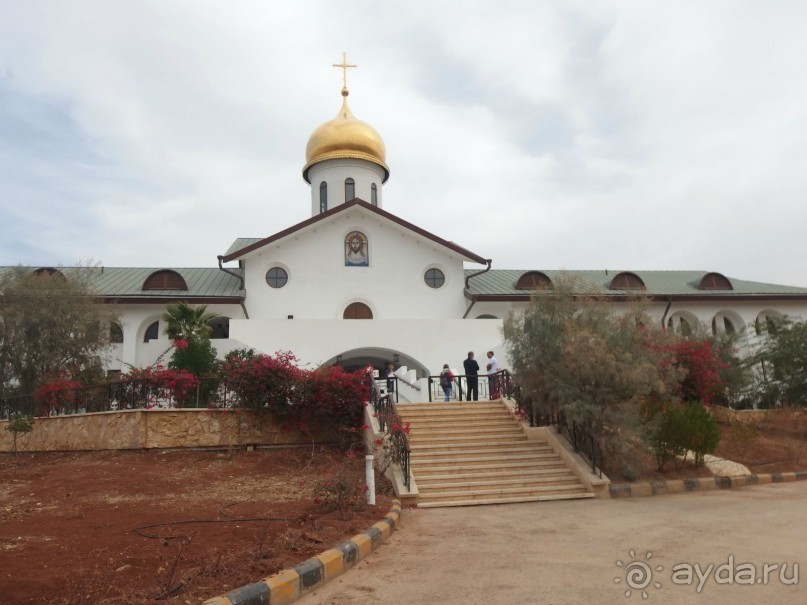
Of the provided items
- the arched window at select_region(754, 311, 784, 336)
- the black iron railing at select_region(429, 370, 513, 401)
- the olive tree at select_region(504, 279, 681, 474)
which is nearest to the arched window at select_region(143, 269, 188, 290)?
the black iron railing at select_region(429, 370, 513, 401)

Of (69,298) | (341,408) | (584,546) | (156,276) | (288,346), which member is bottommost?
(584,546)

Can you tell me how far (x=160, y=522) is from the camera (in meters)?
7.54

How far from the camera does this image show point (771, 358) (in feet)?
65.4

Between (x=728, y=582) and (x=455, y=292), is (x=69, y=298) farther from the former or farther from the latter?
(x=728, y=582)

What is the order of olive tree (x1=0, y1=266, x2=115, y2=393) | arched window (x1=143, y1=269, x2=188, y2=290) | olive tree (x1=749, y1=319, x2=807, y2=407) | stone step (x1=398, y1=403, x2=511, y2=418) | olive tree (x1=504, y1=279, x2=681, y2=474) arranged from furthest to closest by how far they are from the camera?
arched window (x1=143, y1=269, x2=188, y2=290) < olive tree (x1=749, y1=319, x2=807, y2=407) < olive tree (x1=0, y1=266, x2=115, y2=393) < stone step (x1=398, y1=403, x2=511, y2=418) < olive tree (x1=504, y1=279, x2=681, y2=474)

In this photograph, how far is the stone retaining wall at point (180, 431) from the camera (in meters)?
13.7

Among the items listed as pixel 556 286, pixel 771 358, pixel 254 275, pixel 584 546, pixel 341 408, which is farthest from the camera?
pixel 254 275

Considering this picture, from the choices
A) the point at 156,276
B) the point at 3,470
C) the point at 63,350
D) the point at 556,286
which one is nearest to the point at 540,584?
the point at 556,286

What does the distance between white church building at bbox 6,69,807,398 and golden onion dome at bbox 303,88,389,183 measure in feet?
16.5

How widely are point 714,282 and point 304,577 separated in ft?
89.1

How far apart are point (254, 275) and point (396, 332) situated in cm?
635

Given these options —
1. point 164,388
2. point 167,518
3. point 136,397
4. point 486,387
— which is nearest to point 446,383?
point 486,387

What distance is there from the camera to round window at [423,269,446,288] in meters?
24.5

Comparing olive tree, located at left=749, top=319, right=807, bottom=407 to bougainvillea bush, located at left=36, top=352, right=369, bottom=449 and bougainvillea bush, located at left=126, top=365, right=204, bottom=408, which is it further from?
bougainvillea bush, located at left=126, top=365, right=204, bottom=408
